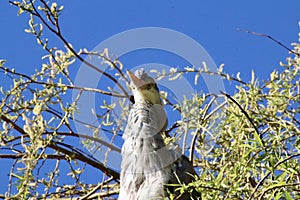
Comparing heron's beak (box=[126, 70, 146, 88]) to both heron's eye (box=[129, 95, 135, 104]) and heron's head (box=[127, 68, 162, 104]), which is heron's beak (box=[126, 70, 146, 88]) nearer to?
heron's head (box=[127, 68, 162, 104])

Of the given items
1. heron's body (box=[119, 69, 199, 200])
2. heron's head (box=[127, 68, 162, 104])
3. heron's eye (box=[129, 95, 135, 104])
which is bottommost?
heron's body (box=[119, 69, 199, 200])

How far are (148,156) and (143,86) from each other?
0.15 metres

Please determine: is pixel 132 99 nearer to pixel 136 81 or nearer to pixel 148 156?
pixel 136 81

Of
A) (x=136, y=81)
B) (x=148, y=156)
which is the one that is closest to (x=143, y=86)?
(x=136, y=81)

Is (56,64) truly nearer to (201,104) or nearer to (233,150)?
(201,104)

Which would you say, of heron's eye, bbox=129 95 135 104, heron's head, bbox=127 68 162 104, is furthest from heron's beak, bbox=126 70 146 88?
heron's eye, bbox=129 95 135 104

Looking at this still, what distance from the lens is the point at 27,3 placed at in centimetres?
157

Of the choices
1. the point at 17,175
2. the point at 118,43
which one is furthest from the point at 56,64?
the point at 17,175

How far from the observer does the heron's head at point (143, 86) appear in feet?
4.86

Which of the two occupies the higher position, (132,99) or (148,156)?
(132,99)

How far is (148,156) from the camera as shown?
1.41 metres

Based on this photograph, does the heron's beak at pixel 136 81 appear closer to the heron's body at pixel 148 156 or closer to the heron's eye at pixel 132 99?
the heron's body at pixel 148 156

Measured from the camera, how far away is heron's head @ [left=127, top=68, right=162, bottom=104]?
1480 millimetres

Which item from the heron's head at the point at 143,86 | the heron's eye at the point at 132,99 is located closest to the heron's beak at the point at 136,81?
the heron's head at the point at 143,86
